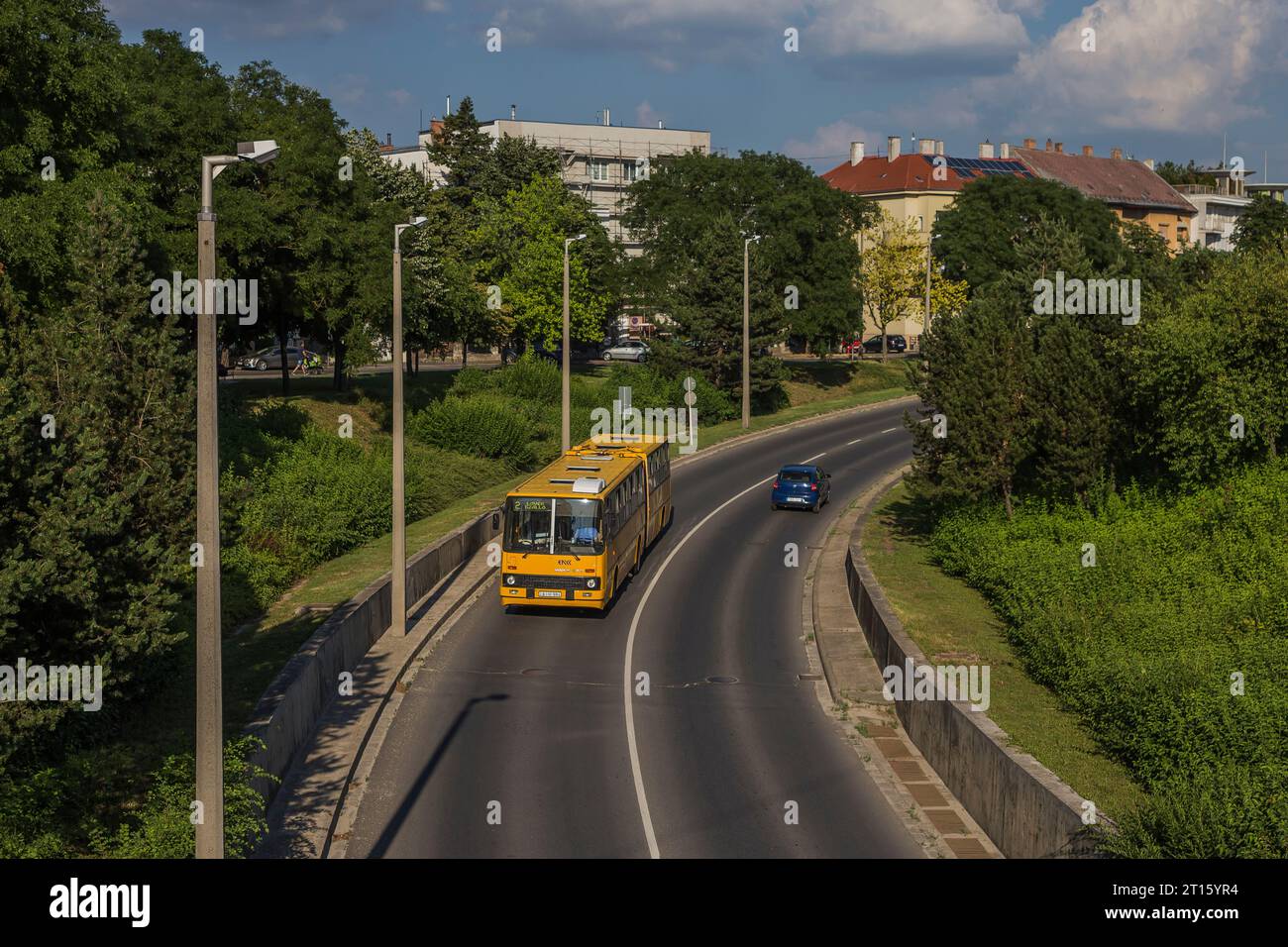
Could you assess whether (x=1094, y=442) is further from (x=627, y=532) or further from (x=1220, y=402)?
(x=627, y=532)

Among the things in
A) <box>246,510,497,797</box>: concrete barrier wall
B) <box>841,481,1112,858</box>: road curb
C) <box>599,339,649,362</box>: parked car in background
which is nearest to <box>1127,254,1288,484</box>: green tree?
<box>841,481,1112,858</box>: road curb

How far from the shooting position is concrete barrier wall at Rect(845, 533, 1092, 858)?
14.8 m

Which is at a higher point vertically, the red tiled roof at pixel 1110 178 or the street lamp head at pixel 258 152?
the red tiled roof at pixel 1110 178

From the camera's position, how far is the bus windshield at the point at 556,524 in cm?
2805

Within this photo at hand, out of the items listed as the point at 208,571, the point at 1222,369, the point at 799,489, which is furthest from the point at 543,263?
the point at 208,571

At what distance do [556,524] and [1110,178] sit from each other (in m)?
116

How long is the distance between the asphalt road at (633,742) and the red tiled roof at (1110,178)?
327 feet

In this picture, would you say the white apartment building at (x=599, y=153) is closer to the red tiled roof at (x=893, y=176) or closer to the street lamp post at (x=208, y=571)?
the red tiled roof at (x=893, y=176)

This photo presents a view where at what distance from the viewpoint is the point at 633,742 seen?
21.2 meters

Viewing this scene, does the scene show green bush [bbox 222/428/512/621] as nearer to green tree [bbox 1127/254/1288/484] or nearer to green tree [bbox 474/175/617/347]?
green tree [bbox 1127/254/1288/484]

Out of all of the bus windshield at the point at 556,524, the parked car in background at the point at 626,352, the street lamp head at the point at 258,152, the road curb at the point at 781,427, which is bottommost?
the bus windshield at the point at 556,524

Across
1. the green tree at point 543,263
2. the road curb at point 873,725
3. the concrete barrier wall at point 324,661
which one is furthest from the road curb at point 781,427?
the concrete barrier wall at point 324,661

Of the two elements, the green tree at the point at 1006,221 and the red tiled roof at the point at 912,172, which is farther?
the red tiled roof at the point at 912,172

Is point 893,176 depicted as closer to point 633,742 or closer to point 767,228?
point 767,228
